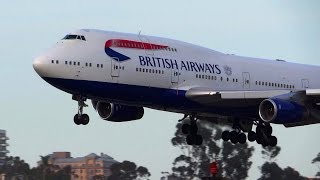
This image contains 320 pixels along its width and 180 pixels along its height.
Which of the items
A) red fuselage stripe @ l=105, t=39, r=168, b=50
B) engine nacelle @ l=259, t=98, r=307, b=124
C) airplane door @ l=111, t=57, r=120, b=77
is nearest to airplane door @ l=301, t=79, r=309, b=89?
engine nacelle @ l=259, t=98, r=307, b=124

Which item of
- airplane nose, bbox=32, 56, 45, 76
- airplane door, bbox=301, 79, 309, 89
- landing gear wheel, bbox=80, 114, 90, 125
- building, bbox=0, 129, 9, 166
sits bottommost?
landing gear wheel, bbox=80, 114, 90, 125

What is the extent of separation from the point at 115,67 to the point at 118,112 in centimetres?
732

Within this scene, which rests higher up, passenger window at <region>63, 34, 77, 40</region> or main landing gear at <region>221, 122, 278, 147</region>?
passenger window at <region>63, 34, 77, 40</region>

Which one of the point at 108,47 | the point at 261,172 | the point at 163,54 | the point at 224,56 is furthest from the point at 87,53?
the point at 261,172

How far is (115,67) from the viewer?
220ft

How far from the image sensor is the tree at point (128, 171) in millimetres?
134137

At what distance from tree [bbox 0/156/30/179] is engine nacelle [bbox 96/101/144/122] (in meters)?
59.0

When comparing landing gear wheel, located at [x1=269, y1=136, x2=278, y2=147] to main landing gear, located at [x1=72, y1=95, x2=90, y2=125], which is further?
landing gear wheel, located at [x1=269, y1=136, x2=278, y2=147]

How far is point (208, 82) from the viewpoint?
7194 centimetres

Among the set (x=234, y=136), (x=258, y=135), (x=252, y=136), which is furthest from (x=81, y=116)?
(x=252, y=136)

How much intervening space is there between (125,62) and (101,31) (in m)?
2.79

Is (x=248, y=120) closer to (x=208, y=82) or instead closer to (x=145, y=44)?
(x=208, y=82)

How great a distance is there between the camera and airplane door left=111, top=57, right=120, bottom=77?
6712cm

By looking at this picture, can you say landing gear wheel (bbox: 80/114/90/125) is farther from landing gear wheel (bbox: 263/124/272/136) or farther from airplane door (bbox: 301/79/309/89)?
airplane door (bbox: 301/79/309/89)
